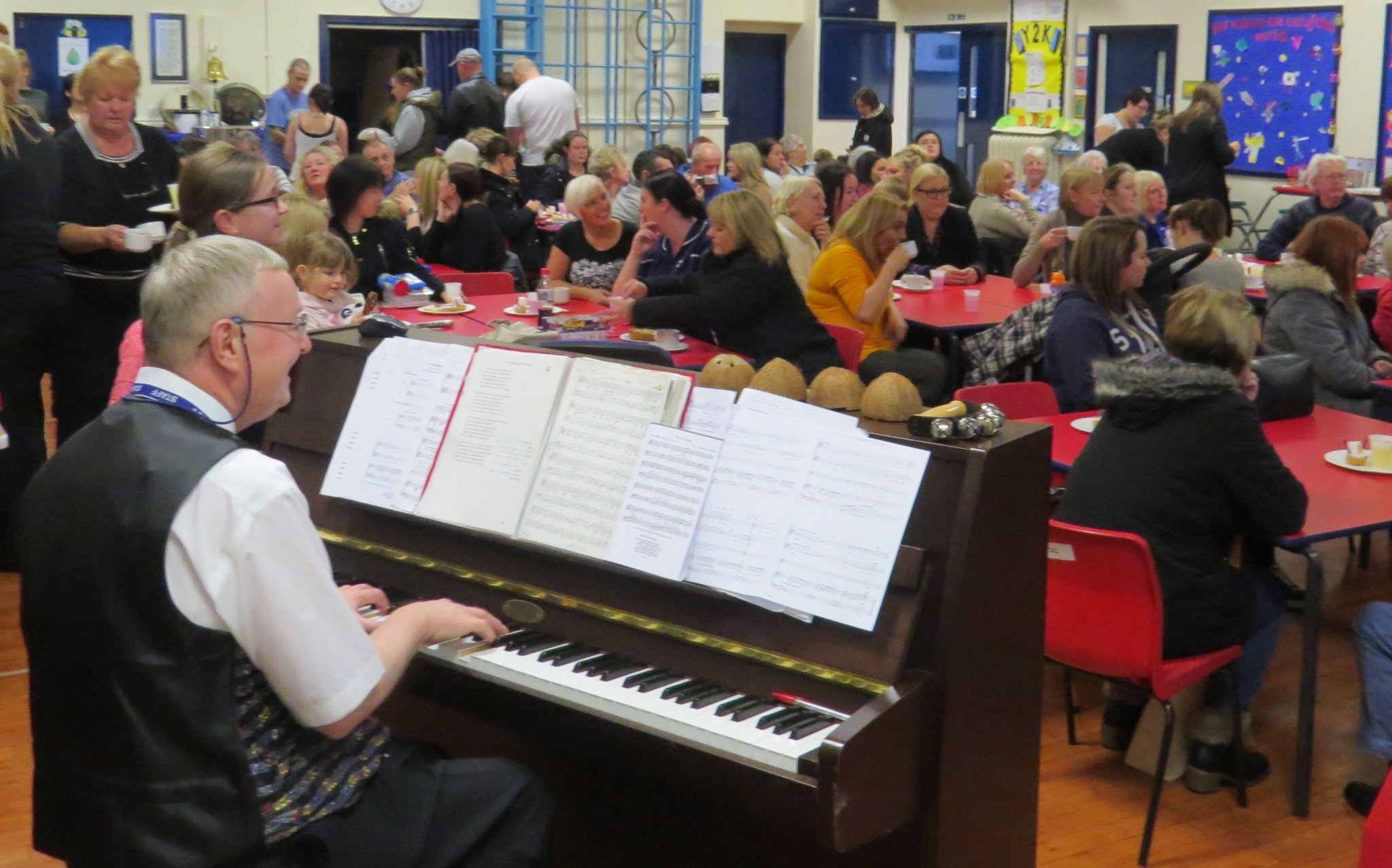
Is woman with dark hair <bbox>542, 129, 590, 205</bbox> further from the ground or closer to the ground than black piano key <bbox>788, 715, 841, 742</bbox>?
further from the ground

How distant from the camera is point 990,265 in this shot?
7828 millimetres

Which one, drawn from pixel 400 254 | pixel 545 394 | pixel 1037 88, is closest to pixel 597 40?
pixel 1037 88

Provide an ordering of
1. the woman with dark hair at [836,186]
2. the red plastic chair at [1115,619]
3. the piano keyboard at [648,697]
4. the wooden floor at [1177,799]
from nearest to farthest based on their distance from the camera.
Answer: the piano keyboard at [648,697] < the red plastic chair at [1115,619] < the wooden floor at [1177,799] < the woman with dark hair at [836,186]

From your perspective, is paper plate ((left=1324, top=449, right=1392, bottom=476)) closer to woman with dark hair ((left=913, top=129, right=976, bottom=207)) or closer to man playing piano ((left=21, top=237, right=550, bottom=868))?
man playing piano ((left=21, top=237, right=550, bottom=868))

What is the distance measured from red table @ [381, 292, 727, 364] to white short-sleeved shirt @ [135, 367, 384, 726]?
272 centimetres

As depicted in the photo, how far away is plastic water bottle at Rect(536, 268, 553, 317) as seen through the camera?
5355mm

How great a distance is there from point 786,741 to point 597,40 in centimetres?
1313

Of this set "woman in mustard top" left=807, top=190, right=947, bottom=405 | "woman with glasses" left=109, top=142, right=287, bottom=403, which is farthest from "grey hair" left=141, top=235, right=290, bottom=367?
"woman in mustard top" left=807, top=190, right=947, bottom=405

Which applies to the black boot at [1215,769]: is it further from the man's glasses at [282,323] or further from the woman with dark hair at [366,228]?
the woman with dark hair at [366,228]

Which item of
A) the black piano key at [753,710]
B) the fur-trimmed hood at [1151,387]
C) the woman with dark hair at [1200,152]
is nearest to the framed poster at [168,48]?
the woman with dark hair at [1200,152]

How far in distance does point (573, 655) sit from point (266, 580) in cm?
64

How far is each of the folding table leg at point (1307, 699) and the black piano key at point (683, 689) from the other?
1702mm

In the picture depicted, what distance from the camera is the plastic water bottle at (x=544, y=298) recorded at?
5355 millimetres

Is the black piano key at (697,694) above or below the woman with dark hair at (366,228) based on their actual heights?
below
